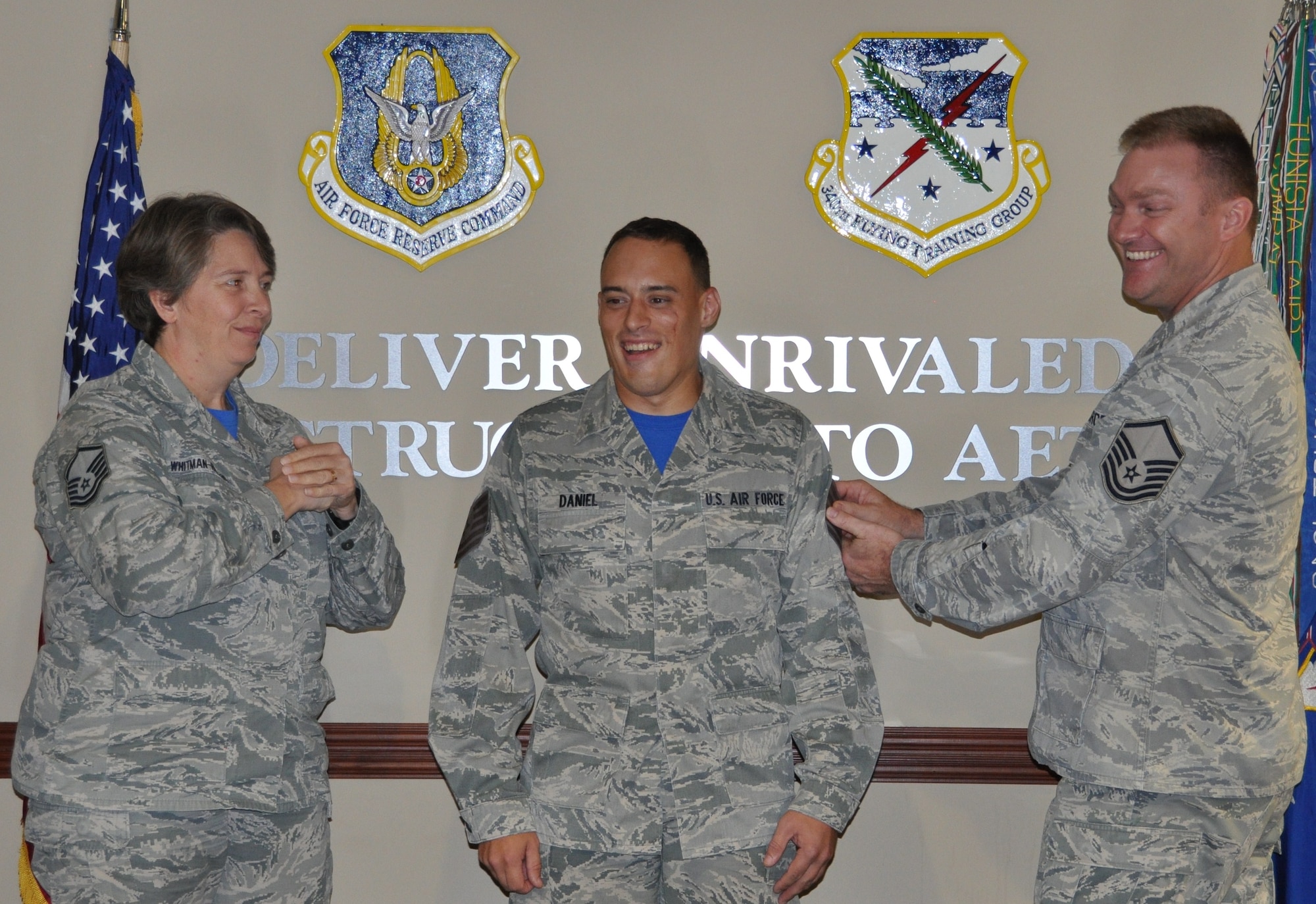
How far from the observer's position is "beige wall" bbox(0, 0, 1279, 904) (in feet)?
9.27

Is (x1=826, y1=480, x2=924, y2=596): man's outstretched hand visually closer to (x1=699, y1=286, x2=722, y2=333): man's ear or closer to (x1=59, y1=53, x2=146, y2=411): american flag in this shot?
(x1=699, y1=286, x2=722, y2=333): man's ear

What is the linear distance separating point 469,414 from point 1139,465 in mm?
1585

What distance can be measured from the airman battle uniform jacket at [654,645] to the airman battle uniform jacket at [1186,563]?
0.42 m

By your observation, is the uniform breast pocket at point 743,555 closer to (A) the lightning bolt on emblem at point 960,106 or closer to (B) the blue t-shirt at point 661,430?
(B) the blue t-shirt at point 661,430

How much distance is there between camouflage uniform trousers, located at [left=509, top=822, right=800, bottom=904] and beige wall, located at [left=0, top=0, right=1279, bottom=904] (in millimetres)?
797

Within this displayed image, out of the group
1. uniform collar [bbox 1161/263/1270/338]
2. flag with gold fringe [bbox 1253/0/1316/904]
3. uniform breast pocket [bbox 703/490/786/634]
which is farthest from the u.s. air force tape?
flag with gold fringe [bbox 1253/0/1316/904]

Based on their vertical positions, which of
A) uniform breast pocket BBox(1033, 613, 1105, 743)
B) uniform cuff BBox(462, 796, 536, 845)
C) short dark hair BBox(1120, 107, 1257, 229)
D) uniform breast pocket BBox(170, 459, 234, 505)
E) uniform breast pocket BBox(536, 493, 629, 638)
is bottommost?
uniform cuff BBox(462, 796, 536, 845)

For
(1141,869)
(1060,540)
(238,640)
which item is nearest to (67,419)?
(238,640)

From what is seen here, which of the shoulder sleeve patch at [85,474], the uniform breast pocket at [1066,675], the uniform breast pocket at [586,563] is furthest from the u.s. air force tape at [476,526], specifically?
the uniform breast pocket at [1066,675]

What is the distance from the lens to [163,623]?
6.73 feet

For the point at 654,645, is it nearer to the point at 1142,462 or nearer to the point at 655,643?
the point at 655,643

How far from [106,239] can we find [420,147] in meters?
0.77

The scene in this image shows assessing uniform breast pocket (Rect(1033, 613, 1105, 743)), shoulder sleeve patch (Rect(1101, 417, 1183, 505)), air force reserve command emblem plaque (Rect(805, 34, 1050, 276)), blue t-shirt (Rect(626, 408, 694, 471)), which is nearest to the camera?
shoulder sleeve patch (Rect(1101, 417, 1183, 505))

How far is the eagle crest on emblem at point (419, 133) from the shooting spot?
2.82m
